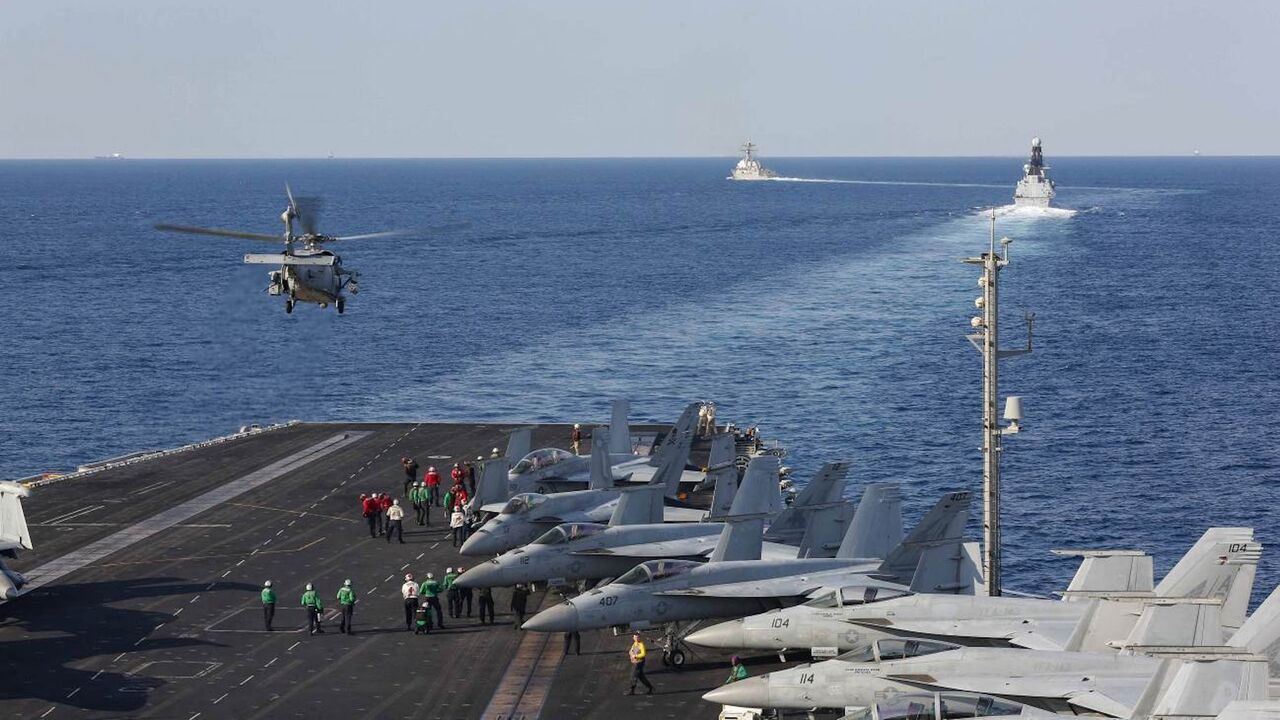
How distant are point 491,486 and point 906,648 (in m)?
22.6

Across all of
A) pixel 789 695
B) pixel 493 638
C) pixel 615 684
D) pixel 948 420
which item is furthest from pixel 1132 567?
pixel 948 420

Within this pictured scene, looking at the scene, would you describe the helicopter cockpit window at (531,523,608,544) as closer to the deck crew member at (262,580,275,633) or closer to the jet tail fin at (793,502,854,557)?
the jet tail fin at (793,502,854,557)

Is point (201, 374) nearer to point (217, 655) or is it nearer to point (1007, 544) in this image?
point (1007, 544)

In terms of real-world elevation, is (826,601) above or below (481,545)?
above

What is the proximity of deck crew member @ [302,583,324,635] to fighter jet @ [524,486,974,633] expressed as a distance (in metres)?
6.54

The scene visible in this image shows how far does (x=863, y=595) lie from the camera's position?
37.0 meters

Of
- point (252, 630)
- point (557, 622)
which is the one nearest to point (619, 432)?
point (252, 630)

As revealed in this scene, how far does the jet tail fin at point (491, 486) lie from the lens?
5272 cm

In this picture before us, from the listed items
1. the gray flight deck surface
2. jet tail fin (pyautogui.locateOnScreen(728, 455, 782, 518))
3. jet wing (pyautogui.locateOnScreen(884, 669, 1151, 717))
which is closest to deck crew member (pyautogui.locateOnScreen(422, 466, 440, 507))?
the gray flight deck surface

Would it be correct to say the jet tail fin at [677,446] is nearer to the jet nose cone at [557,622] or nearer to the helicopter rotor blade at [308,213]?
the jet nose cone at [557,622]

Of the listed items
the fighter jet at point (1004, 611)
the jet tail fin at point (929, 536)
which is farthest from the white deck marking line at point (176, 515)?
the jet tail fin at point (929, 536)

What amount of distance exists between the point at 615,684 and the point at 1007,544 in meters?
32.2

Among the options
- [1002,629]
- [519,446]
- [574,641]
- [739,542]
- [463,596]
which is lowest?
[574,641]

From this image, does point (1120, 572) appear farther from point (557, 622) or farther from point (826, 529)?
point (557, 622)
